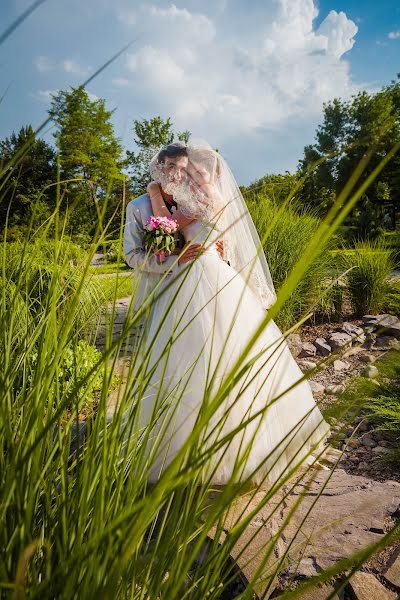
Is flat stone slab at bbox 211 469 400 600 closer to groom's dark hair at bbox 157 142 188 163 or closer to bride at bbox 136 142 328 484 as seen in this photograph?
bride at bbox 136 142 328 484

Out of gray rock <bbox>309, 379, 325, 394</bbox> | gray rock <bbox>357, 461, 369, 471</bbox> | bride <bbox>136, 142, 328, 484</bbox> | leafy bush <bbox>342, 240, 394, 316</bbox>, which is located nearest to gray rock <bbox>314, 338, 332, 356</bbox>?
gray rock <bbox>309, 379, 325, 394</bbox>

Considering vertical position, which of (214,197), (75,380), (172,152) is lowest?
(75,380)

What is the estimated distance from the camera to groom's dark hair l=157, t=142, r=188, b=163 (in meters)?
3.02

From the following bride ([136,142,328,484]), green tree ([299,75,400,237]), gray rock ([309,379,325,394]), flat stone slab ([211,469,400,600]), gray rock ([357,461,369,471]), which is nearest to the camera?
flat stone slab ([211,469,400,600])

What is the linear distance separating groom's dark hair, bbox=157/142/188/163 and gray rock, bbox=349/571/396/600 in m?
2.88

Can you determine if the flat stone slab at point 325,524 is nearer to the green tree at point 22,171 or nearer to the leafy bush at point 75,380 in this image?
the leafy bush at point 75,380

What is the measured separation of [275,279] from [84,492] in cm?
529

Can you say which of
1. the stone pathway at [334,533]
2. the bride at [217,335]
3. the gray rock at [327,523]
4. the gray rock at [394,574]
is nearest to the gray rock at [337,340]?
the bride at [217,335]

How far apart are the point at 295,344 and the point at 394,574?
3554 mm

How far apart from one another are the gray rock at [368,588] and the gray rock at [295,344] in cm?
329

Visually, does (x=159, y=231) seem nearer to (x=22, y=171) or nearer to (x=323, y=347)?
(x=22, y=171)

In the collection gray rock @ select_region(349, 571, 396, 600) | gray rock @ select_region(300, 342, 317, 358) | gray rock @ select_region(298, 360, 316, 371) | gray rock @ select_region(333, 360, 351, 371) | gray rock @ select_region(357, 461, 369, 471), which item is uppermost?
gray rock @ select_region(349, 571, 396, 600)

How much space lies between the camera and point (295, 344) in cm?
481

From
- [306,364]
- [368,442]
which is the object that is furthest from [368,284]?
[368,442]
